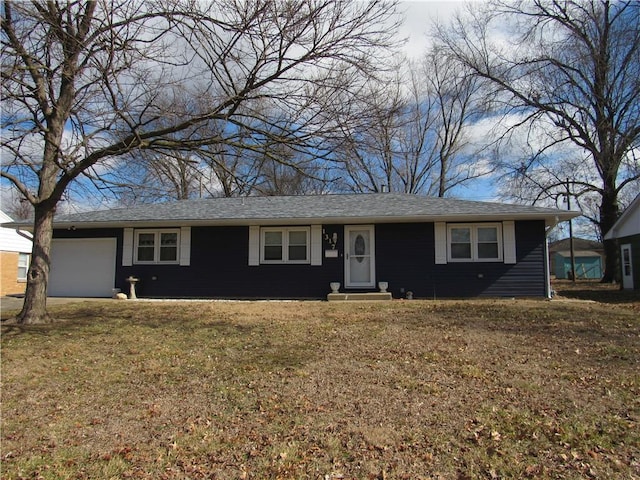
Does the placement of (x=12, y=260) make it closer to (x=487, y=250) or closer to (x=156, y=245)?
(x=156, y=245)

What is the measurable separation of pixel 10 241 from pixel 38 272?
14.5 m

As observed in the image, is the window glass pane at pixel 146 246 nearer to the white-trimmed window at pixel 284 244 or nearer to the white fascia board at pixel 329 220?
the white fascia board at pixel 329 220

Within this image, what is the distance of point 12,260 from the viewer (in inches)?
798

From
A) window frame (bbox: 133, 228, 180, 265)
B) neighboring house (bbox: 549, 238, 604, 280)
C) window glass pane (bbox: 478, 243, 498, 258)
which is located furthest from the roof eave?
neighboring house (bbox: 549, 238, 604, 280)

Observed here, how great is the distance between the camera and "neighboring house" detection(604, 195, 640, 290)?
1803cm

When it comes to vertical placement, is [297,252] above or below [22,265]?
above

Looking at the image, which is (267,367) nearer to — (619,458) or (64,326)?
(619,458)

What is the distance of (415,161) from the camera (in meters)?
30.2

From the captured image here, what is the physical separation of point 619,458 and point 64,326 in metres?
8.90

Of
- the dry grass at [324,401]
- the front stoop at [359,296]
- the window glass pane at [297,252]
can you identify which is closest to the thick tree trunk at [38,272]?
the dry grass at [324,401]

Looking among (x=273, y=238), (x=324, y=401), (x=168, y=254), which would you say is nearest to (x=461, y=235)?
(x=273, y=238)

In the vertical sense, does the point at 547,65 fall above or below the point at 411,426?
above

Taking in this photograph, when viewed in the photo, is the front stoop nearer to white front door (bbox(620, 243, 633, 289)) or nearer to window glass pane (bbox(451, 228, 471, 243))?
window glass pane (bbox(451, 228, 471, 243))

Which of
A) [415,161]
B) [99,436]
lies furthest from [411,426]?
[415,161]
